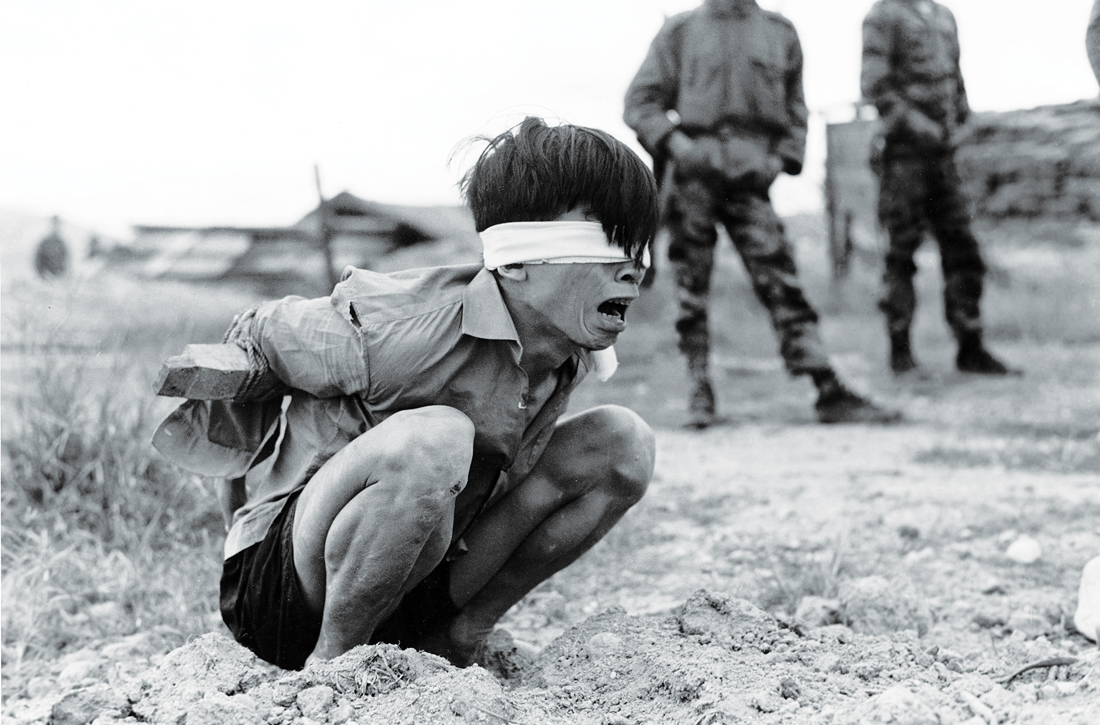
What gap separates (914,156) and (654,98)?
2.02 m

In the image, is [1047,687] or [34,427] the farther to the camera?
[34,427]

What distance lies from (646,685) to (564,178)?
912mm

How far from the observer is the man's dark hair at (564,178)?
6.82ft

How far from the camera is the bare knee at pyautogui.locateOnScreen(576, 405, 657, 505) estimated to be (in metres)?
2.34

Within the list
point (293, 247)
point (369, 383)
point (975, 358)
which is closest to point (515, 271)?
point (369, 383)

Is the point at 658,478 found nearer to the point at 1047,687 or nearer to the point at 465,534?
the point at 465,534

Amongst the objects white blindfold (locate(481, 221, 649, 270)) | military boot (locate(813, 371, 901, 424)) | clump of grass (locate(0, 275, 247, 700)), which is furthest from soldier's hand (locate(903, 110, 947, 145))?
white blindfold (locate(481, 221, 649, 270))

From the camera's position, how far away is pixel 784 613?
2768mm

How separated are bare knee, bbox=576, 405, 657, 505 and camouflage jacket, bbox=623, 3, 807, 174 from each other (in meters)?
3.67

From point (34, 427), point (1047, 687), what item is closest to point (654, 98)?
point (34, 427)

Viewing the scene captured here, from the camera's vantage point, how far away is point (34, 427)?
3643 millimetres

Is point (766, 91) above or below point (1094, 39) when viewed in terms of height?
below

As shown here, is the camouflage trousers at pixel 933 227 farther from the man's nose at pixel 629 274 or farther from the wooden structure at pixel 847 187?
the man's nose at pixel 629 274

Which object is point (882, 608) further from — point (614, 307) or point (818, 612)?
point (614, 307)
